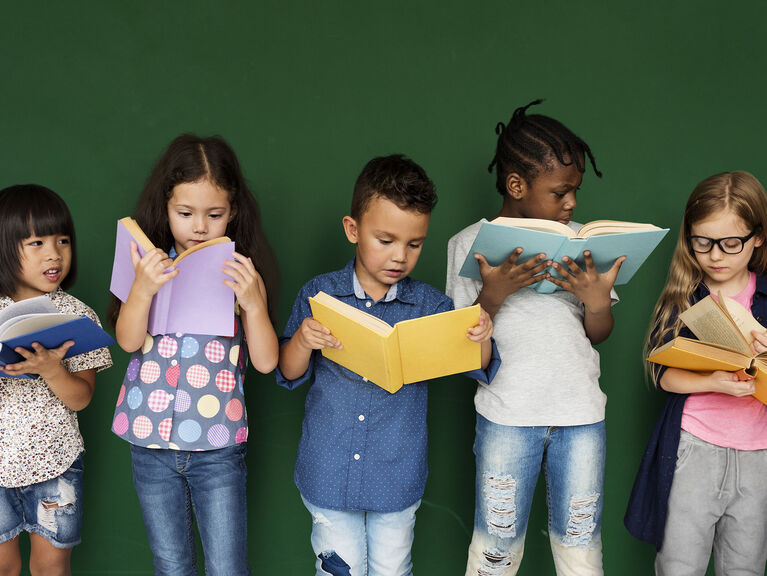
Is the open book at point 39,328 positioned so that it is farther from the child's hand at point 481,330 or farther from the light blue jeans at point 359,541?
the child's hand at point 481,330

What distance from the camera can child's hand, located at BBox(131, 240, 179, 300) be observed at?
150 centimetres

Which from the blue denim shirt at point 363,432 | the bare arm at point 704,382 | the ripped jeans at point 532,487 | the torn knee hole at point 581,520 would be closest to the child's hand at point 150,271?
the blue denim shirt at point 363,432

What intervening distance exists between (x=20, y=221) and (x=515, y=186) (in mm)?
1237

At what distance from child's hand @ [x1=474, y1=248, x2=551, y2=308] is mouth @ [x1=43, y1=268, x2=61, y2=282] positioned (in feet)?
3.39

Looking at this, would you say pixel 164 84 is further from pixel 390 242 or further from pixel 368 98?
pixel 390 242

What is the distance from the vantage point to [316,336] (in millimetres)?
1548

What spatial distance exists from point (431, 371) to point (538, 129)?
0.71 m

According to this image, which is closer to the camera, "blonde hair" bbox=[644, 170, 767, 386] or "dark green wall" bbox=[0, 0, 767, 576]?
"blonde hair" bbox=[644, 170, 767, 386]

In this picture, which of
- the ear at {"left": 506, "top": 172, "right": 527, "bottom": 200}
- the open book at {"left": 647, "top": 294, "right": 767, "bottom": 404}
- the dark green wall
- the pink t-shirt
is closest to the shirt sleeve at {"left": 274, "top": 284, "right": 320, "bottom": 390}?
the dark green wall

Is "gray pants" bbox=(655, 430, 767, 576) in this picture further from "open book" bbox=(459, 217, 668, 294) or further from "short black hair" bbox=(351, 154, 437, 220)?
"short black hair" bbox=(351, 154, 437, 220)

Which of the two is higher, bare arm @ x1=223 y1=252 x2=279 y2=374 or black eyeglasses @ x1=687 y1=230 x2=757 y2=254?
black eyeglasses @ x1=687 y1=230 x2=757 y2=254

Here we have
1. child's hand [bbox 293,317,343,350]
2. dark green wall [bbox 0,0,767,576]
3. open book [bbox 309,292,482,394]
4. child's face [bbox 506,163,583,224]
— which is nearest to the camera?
open book [bbox 309,292,482,394]

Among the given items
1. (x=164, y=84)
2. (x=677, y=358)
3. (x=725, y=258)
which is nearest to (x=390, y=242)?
(x=677, y=358)

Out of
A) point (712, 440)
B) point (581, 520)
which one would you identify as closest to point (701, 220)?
point (712, 440)
